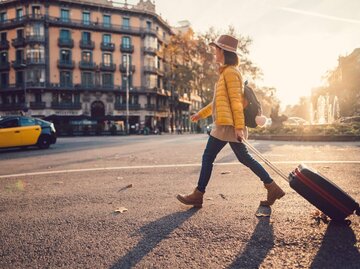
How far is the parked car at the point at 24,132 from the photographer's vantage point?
11.2m

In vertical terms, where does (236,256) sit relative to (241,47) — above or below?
below

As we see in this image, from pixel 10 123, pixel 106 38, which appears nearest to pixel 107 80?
pixel 106 38

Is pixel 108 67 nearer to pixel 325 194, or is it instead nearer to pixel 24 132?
pixel 24 132

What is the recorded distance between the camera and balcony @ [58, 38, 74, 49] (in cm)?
4003

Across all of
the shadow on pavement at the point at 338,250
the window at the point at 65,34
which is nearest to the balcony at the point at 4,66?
the window at the point at 65,34

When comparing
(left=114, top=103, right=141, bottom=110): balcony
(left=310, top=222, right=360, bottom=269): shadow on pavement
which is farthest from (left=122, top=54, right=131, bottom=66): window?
(left=310, top=222, right=360, bottom=269): shadow on pavement

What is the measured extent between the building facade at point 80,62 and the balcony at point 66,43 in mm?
128

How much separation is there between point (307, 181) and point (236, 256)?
966 millimetres

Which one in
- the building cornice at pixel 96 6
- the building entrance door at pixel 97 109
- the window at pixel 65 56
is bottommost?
the building entrance door at pixel 97 109

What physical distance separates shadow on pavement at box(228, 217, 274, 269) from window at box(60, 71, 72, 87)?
138 ft

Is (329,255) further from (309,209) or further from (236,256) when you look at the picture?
(309,209)

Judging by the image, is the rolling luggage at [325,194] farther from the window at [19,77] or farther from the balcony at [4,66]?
the balcony at [4,66]

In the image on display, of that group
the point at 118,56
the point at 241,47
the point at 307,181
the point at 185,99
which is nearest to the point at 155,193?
the point at 307,181

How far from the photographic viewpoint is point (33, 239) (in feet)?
7.63
